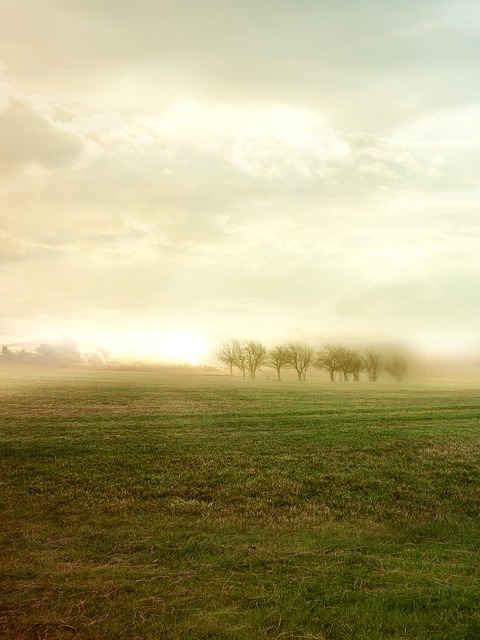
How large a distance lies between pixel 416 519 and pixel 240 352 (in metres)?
110

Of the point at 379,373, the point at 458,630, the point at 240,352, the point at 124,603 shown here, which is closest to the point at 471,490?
the point at 458,630

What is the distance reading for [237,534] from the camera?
11.0m

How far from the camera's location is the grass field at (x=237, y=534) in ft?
23.6

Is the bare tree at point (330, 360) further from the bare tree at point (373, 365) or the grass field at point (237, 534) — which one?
the grass field at point (237, 534)

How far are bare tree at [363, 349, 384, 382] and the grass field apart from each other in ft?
343

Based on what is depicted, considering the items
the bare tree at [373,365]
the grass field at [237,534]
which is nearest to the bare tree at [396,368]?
the bare tree at [373,365]

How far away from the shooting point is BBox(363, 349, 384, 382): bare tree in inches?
4970

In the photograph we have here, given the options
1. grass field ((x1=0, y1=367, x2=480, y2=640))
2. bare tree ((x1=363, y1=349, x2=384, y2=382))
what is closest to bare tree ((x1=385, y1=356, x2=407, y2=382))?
bare tree ((x1=363, y1=349, x2=384, y2=382))

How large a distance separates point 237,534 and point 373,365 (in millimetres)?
120943

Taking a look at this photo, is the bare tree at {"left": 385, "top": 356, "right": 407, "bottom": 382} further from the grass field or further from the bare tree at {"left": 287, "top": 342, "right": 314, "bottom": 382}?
the grass field

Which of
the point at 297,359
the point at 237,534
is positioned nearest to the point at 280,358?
the point at 297,359

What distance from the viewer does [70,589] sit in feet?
26.1

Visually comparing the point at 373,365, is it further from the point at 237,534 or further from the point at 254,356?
the point at 237,534

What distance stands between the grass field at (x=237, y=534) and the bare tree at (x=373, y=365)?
104653 mm
